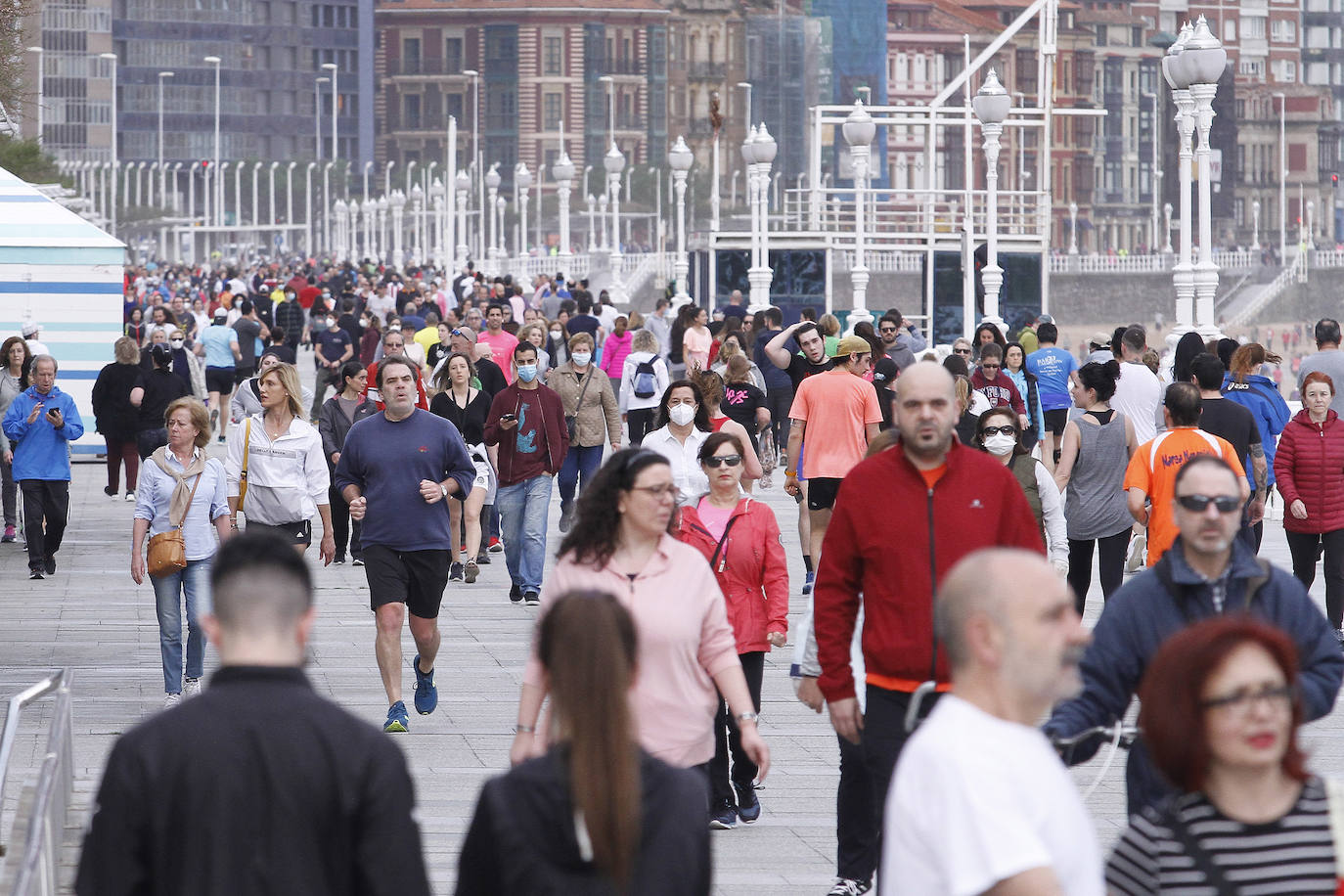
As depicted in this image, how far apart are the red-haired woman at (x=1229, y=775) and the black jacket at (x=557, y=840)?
2.19 feet

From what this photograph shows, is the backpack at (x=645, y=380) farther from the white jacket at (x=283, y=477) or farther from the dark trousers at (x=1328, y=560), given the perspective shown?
the white jacket at (x=283, y=477)

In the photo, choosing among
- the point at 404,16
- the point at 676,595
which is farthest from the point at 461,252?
the point at 404,16

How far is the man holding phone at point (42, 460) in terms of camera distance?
14273mm

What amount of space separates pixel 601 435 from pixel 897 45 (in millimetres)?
109639

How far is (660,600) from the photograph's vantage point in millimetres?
5383

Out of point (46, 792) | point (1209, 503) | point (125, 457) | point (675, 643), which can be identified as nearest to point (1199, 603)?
point (1209, 503)

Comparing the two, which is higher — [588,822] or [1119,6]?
[1119,6]

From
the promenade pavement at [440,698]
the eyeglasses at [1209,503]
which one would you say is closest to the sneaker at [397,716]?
the promenade pavement at [440,698]

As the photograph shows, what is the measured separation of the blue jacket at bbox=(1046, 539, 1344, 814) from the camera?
4.59m

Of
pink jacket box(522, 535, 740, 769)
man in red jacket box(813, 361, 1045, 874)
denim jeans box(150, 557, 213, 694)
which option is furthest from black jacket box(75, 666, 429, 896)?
denim jeans box(150, 557, 213, 694)

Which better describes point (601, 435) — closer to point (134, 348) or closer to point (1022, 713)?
point (134, 348)

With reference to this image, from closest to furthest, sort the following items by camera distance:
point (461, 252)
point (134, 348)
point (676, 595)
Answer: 1. point (676, 595)
2. point (134, 348)
3. point (461, 252)

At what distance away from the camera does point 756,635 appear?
7.25 meters

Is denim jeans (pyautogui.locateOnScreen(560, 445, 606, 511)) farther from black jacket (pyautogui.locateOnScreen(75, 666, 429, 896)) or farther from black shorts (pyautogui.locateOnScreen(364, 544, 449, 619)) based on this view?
black jacket (pyautogui.locateOnScreen(75, 666, 429, 896))
